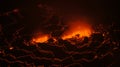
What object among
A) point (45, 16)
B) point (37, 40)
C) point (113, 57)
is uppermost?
point (45, 16)

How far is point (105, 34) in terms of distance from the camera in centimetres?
100

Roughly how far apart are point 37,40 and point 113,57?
1.51 ft

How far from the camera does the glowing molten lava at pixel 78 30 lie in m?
0.99

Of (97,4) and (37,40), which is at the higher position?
(97,4)

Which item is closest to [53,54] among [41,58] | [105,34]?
[41,58]

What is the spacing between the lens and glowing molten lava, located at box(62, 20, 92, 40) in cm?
99

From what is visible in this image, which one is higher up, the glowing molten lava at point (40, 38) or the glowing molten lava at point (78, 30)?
the glowing molten lava at point (78, 30)

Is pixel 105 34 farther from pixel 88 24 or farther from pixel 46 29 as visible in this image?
pixel 46 29

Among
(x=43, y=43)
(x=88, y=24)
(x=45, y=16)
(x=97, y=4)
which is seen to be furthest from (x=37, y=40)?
(x=97, y=4)

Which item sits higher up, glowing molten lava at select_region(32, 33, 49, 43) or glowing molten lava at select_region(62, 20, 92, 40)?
glowing molten lava at select_region(62, 20, 92, 40)

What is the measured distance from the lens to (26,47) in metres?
0.97

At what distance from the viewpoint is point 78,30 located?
1.00 metres

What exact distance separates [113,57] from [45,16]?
47cm

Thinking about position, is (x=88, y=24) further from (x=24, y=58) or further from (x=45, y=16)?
(x=24, y=58)
